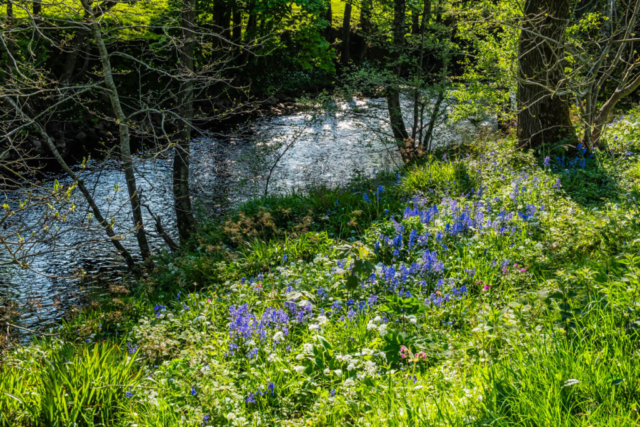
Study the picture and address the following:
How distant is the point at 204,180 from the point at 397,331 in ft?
28.7

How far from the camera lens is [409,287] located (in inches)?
161

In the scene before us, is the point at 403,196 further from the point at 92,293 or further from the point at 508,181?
the point at 92,293

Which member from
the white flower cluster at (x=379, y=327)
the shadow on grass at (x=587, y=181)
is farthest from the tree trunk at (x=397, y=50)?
the white flower cluster at (x=379, y=327)

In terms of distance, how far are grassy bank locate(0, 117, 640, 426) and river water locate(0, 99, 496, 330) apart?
1793 mm

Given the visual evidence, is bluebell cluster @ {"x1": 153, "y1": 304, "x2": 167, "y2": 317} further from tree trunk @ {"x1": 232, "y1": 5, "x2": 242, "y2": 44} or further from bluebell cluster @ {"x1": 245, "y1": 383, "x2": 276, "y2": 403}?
tree trunk @ {"x1": 232, "y1": 5, "x2": 242, "y2": 44}

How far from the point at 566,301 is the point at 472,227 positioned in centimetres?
198

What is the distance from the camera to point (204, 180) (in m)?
11.1

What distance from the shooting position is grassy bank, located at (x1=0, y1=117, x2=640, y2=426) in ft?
7.70

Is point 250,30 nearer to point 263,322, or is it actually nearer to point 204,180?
point 204,180

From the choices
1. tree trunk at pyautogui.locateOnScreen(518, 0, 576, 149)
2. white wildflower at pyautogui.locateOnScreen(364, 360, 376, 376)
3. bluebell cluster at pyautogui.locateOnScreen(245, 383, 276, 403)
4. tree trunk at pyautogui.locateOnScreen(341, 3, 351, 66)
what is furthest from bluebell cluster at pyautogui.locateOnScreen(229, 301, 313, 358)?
tree trunk at pyautogui.locateOnScreen(341, 3, 351, 66)

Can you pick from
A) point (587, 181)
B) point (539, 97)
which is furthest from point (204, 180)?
point (587, 181)

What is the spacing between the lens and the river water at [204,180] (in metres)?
7.05

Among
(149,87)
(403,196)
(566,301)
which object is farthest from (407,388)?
(149,87)

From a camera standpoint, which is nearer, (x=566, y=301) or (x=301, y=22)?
(x=566, y=301)
